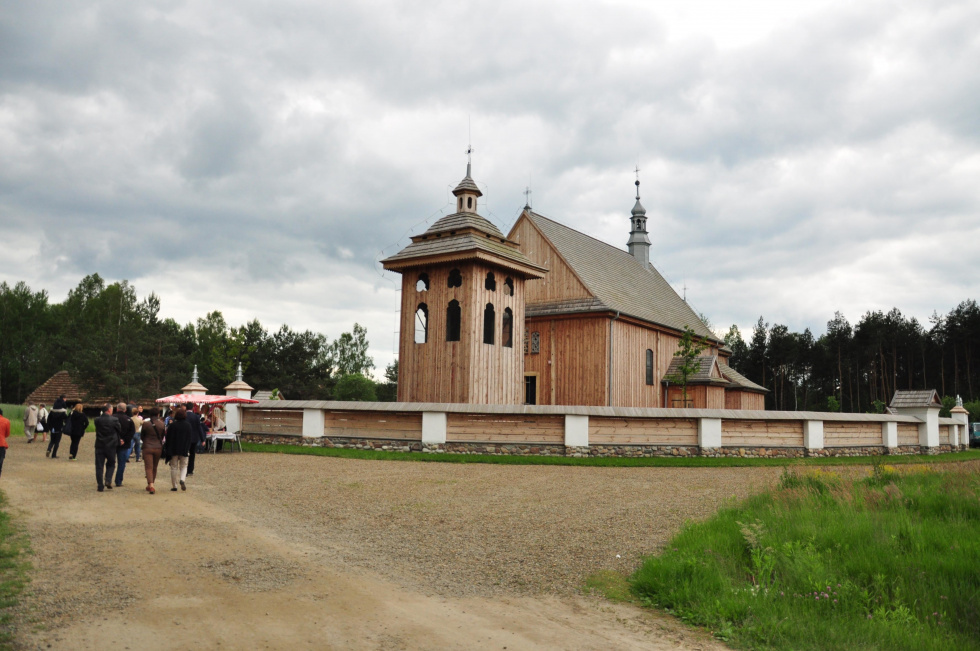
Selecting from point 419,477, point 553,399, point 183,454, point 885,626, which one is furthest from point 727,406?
point 885,626

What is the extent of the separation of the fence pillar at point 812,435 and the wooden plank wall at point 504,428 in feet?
27.8

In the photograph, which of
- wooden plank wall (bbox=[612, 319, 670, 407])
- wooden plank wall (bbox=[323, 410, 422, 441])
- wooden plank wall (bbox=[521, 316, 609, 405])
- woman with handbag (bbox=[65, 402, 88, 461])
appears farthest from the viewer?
wooden plank wall (bbox=[612, 319, 670, 407])

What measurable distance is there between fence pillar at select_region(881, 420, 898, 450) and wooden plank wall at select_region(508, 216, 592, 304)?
488 inches

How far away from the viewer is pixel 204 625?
5.52 meters

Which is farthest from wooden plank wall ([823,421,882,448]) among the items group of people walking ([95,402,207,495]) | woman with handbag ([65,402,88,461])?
woman with handbag ([65,402,88,461])

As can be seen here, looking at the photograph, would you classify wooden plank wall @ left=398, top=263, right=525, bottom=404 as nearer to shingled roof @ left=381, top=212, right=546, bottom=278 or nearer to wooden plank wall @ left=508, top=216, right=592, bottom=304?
shingled roof @ left=381, top=212, right=546, bottom=278

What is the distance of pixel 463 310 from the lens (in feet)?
82.3

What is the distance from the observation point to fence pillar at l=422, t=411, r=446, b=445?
67.3 ft

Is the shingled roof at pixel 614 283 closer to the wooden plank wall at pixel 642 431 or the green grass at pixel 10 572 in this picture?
the wooden plank wall at pixel 642 431

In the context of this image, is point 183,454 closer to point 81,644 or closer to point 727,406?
point 81,644

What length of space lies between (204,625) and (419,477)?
→ 9.96 metres

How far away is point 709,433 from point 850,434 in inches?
259

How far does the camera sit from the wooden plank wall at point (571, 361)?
100 ft

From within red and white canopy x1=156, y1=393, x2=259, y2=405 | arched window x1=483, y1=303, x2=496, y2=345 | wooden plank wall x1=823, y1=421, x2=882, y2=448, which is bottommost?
wooden plank wall x1=823, y1=421, x2=882, y2=448
